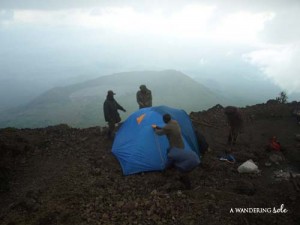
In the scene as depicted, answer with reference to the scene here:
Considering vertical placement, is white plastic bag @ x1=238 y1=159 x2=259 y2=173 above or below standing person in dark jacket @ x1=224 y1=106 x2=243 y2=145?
below

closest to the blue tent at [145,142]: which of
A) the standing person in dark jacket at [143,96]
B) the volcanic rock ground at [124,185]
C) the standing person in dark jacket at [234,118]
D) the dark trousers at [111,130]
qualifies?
the volcanic rock ground at [124,185]

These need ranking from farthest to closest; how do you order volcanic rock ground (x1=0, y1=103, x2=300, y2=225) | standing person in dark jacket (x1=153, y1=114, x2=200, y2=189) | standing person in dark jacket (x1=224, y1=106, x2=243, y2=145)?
standing person in dark jacket (x1=224, y1=106, x2=243, y2=145)
standing person in dark jacket (x1=153, y1=114, x2=200, y2=189)
volcanic rock ground (x1=0, y1=103, x2=300, y2=225)

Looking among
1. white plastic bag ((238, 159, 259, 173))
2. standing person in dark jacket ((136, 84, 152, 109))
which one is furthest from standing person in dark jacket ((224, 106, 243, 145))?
standing person in dark jacket ((136, 84, 152, 109))

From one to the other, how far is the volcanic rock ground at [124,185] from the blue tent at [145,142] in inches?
15.0

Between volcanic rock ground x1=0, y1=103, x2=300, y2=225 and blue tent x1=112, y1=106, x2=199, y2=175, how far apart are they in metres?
0.38

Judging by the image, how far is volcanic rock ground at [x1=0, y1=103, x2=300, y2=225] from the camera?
25.7 ft

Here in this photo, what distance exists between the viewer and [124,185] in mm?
9797

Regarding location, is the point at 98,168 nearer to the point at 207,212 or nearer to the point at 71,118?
the point at 207,212

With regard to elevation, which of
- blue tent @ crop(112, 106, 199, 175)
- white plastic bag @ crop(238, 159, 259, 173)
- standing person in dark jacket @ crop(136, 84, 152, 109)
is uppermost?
standing person in dark jacket @ crop(136, 84, 152, 109)

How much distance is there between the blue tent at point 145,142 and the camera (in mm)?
10789

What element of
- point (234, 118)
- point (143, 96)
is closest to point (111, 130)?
point (143, 96)

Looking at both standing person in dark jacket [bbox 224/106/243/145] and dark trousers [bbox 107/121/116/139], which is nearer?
standing person in dark jacket [bbox 224/106/243/145]

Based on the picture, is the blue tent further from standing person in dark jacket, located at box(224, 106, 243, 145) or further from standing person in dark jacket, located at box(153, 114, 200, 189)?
standing person in dark jacket, located at box(224, 106, 243, 145)

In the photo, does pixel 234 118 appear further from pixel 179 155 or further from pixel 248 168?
pixel 179 155
